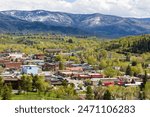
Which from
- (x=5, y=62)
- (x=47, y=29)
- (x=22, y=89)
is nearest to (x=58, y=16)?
(x=47, y=29)

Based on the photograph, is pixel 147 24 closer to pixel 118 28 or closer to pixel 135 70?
pixel 118 28

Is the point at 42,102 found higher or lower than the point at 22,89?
higher

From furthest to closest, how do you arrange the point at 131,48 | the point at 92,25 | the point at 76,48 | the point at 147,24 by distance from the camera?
the point at 147,24 → the point at 92,25 → the point at 76,48 → the point at 131,48

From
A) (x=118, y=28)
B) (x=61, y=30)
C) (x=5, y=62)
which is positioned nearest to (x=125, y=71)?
(x=5, y=62)

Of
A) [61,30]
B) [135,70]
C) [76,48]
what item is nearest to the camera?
[135,70]

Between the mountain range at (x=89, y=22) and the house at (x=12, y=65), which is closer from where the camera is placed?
the house at (x=12, y=65)

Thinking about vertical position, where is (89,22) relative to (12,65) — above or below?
above

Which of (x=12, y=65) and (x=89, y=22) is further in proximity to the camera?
(x=89, y=22)

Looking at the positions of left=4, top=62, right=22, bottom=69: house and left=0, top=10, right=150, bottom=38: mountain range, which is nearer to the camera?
left=4, top=62, right=22, bottom=69: house

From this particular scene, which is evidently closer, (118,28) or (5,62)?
(5,62)
